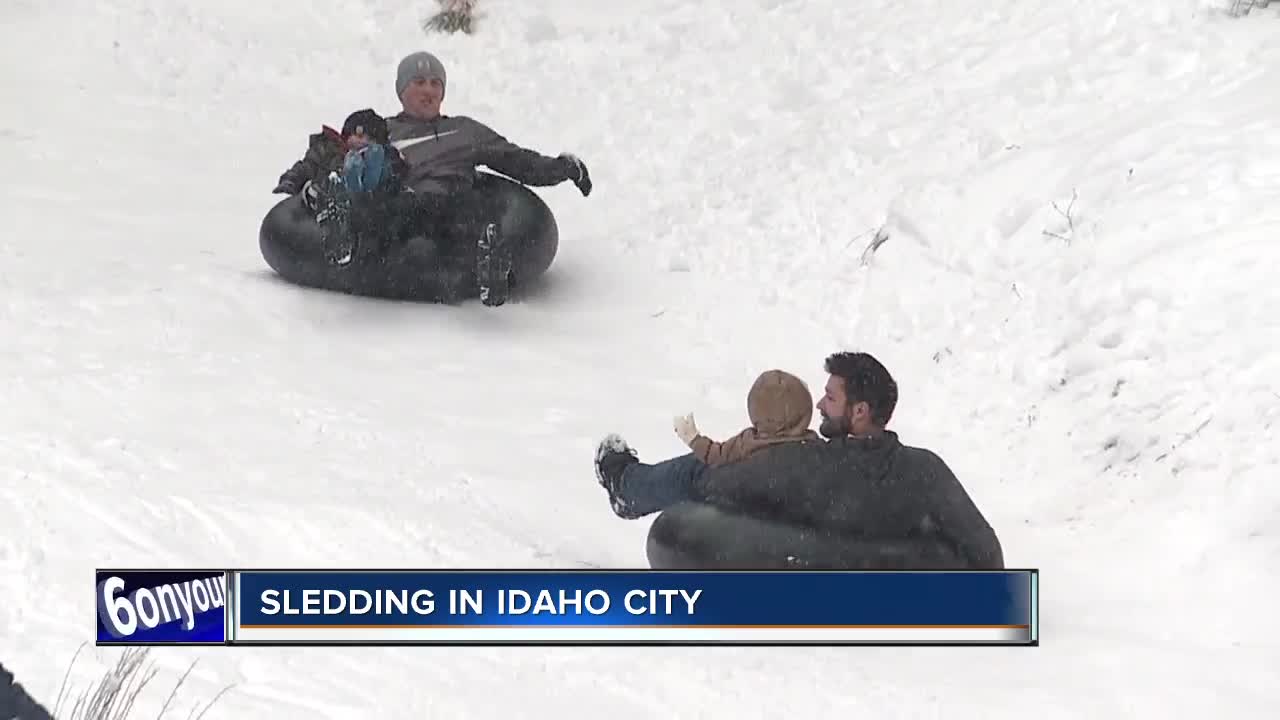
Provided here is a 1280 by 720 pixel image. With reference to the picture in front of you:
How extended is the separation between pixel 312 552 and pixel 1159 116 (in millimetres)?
5705

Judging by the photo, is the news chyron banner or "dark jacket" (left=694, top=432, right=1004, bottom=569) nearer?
the news chyron banner

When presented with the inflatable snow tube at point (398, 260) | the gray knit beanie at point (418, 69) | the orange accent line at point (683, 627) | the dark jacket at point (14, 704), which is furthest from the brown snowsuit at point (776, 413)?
the gray knit beanie at point (418, 69)

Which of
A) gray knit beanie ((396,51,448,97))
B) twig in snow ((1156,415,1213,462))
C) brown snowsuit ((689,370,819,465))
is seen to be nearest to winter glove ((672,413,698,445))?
brown snowsuit ((689,370,819,465))

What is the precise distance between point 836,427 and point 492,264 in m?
4.25

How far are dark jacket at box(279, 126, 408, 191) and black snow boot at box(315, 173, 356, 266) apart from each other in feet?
0.41

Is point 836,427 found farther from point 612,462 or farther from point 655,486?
point 612,462

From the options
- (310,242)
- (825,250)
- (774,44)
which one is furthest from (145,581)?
(774,44)

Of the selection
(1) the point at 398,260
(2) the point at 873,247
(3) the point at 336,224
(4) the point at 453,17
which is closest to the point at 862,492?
(2) the point at 873,247

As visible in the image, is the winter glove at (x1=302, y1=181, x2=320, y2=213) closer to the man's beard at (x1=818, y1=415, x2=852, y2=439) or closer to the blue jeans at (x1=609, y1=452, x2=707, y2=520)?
the blue jeans at (x1=609, y1=452, x2=707, y2=520)

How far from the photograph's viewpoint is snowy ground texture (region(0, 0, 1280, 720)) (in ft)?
16.5

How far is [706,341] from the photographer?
9.23 meters

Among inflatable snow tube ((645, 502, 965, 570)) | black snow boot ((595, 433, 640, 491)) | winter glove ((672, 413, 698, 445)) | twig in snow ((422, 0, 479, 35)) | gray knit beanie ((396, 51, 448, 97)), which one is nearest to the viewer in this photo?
inflatable snow tube ((645, 502, 965, 570))

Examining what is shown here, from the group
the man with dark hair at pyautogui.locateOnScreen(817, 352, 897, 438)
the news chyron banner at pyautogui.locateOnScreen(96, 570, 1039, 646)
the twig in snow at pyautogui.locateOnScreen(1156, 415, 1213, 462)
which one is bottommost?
the news chyron banner at pyautogui.locateOnScreen(96, 570, 1039, 646)

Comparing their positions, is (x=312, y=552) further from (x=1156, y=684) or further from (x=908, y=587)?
(x=1156, y=684)
